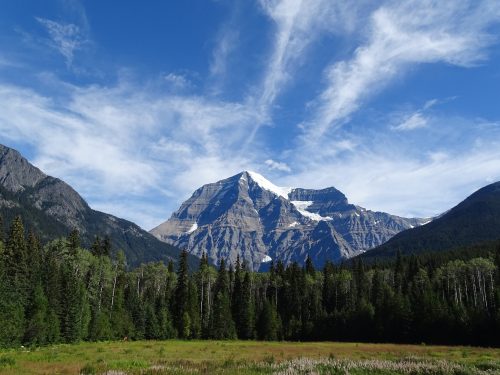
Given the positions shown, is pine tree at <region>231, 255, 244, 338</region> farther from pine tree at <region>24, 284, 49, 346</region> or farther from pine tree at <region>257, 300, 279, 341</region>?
pine tree at <region>24, 284, 49, 346</region>

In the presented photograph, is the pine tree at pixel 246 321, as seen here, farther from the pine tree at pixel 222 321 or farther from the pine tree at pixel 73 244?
the pine tree at pixel 73 244

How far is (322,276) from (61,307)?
94.2 meters

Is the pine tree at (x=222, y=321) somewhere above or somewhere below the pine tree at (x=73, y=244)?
below

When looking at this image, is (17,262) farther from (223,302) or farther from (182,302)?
(223,302)

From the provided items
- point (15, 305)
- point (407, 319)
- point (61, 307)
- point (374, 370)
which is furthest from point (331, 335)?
point (374, 370)

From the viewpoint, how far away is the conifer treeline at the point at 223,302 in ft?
232

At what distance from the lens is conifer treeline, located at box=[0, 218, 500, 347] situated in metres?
70.6

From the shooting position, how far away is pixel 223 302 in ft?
350

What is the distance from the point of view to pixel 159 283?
14175 centimetres

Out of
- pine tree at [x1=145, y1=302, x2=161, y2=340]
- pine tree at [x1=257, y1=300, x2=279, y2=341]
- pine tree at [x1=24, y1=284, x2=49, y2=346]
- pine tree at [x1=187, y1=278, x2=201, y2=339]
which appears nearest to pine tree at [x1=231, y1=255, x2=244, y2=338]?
pine tree at [x1=257, y1=300, x2=279, y2=341]

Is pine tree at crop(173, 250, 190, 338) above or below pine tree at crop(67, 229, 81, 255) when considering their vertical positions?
below

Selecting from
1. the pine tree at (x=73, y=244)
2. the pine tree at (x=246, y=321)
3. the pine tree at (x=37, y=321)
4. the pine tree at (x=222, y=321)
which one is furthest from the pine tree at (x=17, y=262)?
the pine tree at (x=246, y=321)

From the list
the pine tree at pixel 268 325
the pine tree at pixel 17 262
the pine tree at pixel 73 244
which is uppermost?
the pine tree at pixel 73 244

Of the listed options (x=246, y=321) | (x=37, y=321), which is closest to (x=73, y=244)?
(x=37, y=321)
